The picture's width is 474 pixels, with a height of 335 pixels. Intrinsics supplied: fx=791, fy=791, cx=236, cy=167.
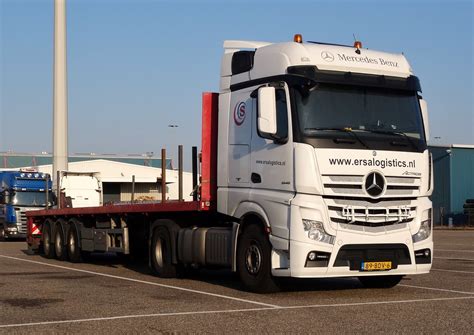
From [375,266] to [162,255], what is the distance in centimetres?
500

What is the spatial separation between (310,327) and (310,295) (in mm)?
3308

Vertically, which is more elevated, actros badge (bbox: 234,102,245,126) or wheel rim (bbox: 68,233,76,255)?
actros badge (bbox: 234,102,245,126)

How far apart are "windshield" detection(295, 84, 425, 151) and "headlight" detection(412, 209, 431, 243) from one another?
1145 millimetres

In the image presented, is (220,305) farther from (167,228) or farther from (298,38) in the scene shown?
(167,228)

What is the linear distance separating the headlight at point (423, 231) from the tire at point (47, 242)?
40.2 feet

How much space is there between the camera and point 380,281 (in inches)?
523

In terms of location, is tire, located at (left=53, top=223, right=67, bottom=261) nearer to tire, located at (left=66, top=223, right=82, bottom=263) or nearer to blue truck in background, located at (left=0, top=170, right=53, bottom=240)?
tire, located at (left=66, top=223, right=82, bottom=263)

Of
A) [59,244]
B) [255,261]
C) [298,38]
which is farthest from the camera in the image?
[59,244]

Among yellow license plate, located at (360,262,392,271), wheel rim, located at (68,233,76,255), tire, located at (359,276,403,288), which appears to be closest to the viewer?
yellow license plate, located at (360,262,392,271)

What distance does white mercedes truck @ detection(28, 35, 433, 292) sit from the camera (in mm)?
11422

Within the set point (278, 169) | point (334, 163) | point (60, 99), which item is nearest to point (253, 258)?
point (278, 169)

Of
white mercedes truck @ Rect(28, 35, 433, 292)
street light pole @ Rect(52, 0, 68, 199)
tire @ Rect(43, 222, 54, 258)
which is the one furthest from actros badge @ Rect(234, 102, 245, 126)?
street light pole @ Rect(52, 0, 68, 199)

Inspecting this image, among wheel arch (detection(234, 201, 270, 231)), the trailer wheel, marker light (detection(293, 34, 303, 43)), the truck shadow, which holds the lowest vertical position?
the truck shadow

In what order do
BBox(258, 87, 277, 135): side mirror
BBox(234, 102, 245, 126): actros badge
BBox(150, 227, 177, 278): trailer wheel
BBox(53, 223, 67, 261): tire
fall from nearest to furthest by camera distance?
BBox(258, 87, 277, 135): side mirror < BBox(234, 102, 245, 126): actros badge < BBox(150, 227, 177, 278): trailer wheel < BBox(53, 223, 67, 261): tire
